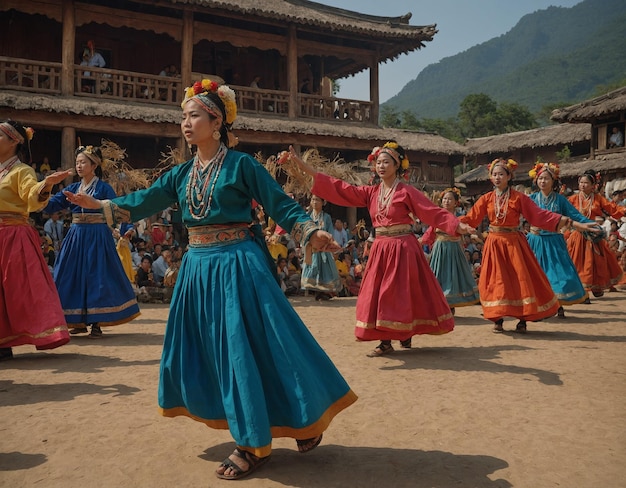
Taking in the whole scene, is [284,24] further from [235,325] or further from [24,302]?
[235,325]

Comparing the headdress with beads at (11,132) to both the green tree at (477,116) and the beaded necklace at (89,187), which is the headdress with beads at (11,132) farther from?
the green tree at (477,116)

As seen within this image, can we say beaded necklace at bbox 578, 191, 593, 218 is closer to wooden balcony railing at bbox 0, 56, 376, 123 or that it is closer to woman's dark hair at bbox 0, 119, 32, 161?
woman's dark hair at bbox 0, 119, 32, 161

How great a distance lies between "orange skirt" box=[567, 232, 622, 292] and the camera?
33.3ft

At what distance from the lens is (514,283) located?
707cm

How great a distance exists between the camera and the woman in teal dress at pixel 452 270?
8.67m

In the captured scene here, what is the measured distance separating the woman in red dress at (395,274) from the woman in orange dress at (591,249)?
210 inches

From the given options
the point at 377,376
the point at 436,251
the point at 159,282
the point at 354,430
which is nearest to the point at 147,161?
the point at 159,282

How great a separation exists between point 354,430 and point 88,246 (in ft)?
14.6

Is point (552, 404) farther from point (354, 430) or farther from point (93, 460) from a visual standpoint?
point (93, 460)

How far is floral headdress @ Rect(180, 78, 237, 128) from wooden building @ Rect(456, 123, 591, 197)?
25.1m

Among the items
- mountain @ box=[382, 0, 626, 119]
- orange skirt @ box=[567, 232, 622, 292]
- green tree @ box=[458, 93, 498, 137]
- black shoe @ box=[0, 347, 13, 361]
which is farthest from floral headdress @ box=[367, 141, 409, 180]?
mountain @ box=[382, 0, 626, 119]

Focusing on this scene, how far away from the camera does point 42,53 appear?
1733cm

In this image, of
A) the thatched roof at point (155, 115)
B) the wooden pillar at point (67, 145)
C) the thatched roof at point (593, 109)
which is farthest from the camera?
the thatched roof at point (593, 109)

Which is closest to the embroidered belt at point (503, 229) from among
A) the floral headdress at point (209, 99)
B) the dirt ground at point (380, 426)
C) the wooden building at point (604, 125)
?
the dirt ground at point (380, 426)
